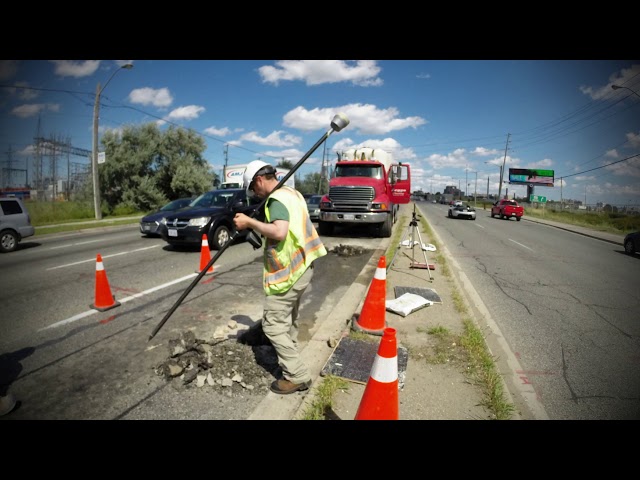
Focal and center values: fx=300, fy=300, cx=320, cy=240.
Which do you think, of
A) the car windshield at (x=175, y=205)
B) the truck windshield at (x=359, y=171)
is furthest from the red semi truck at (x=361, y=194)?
the car windshield at (x=175, y=205)

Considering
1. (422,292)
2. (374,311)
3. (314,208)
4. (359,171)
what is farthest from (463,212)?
(374,311)

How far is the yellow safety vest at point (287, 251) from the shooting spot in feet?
8.13

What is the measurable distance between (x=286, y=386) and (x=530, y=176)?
78.2 meters

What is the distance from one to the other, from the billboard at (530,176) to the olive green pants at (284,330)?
245 feet

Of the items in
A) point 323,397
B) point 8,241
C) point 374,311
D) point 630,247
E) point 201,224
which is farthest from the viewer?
point 630,247

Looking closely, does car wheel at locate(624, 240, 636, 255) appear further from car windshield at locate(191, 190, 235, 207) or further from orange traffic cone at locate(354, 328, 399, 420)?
car windshield at locate(191, 190, 235, 207)

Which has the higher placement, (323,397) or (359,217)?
(359,217)

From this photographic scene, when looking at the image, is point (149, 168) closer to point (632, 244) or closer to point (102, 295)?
point (102, 295)

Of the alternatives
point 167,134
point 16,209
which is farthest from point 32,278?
point 167,134

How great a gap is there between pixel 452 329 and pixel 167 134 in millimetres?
31391

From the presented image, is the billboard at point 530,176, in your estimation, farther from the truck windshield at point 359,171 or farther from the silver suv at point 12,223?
the silver suv at point 12,223

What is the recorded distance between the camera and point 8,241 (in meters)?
8.97

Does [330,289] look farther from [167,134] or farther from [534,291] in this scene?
[167,134]

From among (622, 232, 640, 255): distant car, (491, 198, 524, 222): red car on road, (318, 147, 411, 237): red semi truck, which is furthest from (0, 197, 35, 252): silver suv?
(491, 198, 524, 222): red car on road
